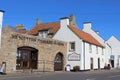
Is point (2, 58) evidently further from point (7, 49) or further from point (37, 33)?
point (37, 33)

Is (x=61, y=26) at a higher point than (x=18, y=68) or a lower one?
higher

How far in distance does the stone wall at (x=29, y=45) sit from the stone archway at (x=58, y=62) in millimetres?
779

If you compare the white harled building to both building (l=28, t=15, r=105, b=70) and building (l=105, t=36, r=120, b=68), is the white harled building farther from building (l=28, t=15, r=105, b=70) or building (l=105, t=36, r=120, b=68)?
building (l=105, t=36, r=120, b=68)

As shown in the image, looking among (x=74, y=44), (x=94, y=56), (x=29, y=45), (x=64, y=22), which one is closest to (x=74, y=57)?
(x=74, y=44)

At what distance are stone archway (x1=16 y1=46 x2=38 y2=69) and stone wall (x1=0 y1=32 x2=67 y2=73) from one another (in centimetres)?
59

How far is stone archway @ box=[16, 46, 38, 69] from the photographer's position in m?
32.8

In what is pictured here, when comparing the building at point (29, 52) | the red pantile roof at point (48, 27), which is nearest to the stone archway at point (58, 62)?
the building at point (29, 52)

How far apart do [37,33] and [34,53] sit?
14563 mm

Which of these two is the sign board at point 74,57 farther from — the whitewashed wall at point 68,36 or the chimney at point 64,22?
the chimney at point 64,22

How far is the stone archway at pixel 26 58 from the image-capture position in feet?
108

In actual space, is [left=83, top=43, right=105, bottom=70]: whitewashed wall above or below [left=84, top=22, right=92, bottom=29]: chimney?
below

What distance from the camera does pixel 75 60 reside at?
142ft

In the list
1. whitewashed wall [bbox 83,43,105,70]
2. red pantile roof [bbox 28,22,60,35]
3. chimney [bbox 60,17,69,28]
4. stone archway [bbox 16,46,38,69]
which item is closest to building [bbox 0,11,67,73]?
stone archway [bbox 16,46,38,69]

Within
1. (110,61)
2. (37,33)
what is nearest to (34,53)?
(37,33)
